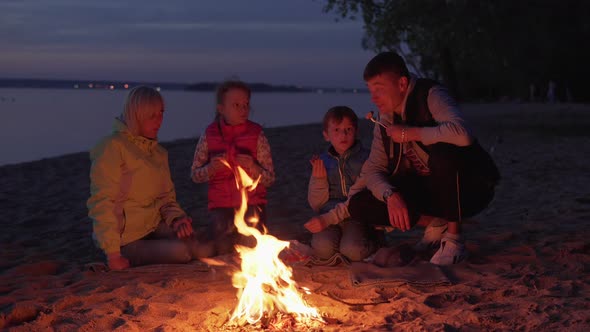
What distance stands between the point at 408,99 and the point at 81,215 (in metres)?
4.23

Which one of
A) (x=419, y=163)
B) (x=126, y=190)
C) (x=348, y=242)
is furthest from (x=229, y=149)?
(x=419, y=163)

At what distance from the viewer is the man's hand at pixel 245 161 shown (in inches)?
212

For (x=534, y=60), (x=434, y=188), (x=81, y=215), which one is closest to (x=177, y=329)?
(x=434, y=188)

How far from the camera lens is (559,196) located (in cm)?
718

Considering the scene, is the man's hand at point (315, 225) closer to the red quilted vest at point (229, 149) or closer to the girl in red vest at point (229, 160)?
the girl in red vest at point (229, 160)

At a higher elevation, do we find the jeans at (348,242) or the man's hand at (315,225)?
the man's hand at (315,225)

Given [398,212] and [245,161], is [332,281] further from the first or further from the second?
[245,161]

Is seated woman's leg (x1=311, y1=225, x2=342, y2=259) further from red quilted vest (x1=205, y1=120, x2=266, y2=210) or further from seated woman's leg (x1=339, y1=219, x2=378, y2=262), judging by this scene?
red quilted vest (x1=205, y1=120, x2=266, y2=210)

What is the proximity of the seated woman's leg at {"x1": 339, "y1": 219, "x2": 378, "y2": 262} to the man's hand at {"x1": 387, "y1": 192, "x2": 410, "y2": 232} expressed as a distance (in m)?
0.42

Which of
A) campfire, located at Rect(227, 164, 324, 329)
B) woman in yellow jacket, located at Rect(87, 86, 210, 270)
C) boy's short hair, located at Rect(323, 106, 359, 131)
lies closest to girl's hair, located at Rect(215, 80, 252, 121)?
woman in yellow jacket, located at Rect(87, 86, 210, 270)

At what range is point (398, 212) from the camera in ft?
14.5

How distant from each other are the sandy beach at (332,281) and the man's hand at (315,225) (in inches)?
13.6

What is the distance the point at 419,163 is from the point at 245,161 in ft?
4.90

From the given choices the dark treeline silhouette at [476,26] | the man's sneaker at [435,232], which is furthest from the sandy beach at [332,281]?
the dark treeline silhouette at [476,26]
